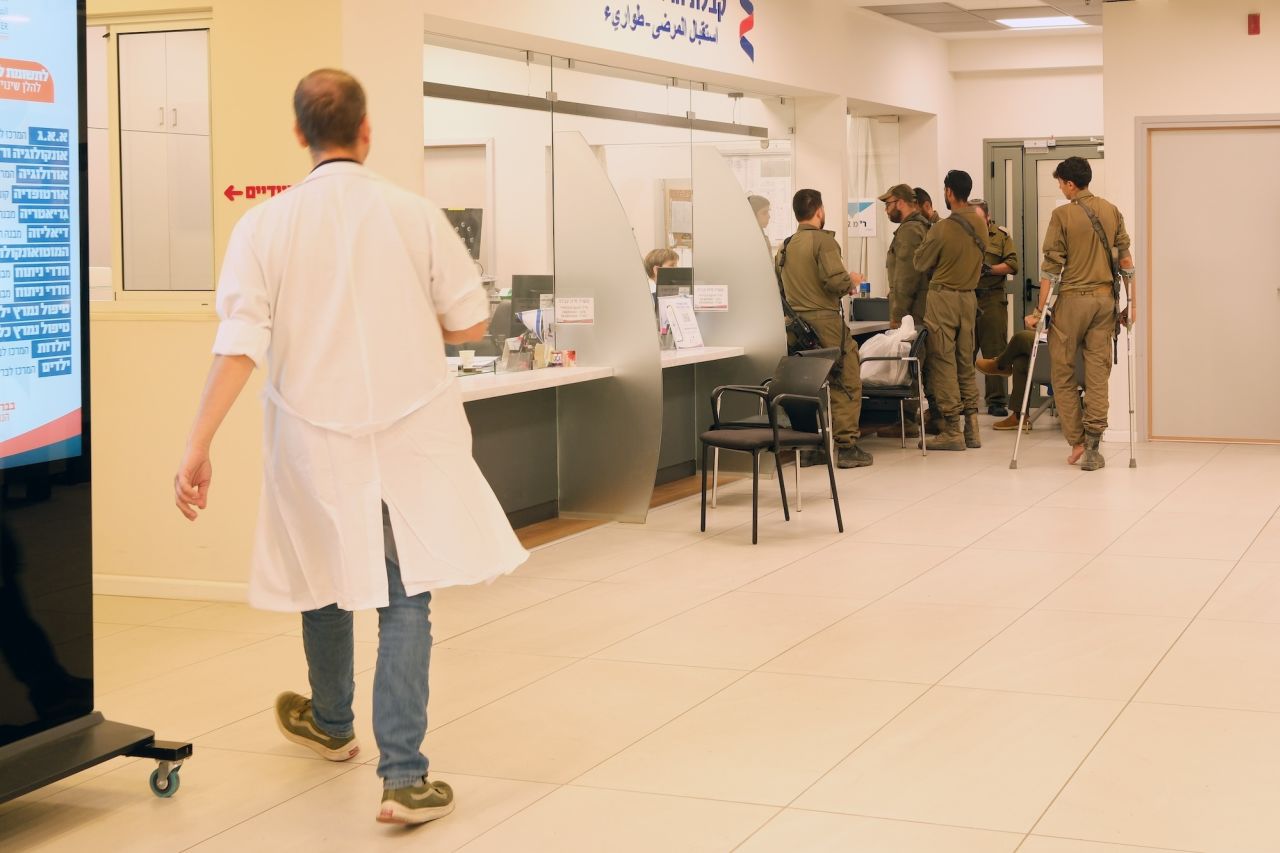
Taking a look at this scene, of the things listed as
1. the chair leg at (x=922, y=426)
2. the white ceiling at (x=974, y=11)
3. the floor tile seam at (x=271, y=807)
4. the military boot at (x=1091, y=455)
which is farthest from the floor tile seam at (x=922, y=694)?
the white ceiling at (x=974, y=11)

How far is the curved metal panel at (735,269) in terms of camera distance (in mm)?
8320

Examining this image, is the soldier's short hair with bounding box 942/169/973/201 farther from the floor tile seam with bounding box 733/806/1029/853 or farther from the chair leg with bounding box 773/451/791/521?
the floor tile seam with bounding box 733/806/1029/853

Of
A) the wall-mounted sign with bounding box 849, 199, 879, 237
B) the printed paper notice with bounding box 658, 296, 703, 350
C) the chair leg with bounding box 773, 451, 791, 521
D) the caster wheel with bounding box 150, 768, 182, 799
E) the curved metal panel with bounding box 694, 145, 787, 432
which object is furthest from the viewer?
the wall-mounted sign with bounding box 849, 199, 879, 237

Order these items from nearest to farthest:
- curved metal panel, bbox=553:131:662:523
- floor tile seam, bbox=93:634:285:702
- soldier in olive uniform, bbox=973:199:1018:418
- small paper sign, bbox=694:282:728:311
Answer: floor tile seam, bbox=93:634:285:702
curved metal panel, bbox=553:131:662:523
small paper sign, bbox=694:282:728:311
soldier in olive uniform, bbox=973:199:1018:418

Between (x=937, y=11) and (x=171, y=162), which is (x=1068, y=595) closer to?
(x=171, y=162)

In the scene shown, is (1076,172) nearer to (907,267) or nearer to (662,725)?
(907,267)

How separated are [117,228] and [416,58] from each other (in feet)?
4.32

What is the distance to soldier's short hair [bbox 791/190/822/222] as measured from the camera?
8.65 m

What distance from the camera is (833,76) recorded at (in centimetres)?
1036

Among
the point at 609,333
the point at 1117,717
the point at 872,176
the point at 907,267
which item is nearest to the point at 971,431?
the point at 907,267

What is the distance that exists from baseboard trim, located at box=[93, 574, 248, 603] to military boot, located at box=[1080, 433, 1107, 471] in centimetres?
510

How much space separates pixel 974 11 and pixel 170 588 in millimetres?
7675

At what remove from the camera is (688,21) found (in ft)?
27.4

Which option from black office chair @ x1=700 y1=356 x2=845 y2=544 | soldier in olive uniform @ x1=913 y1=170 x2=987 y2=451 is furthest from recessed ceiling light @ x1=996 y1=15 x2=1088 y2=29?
black office chair @ x1=700 y1=356 x2=845 y2=544
